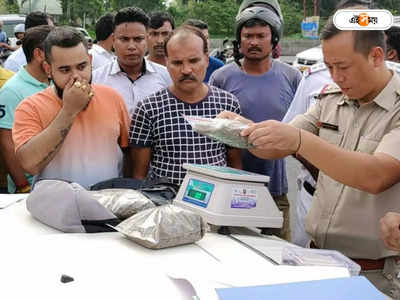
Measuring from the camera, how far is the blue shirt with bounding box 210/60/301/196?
10.2 ft

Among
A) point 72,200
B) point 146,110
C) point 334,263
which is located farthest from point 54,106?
point 334,263

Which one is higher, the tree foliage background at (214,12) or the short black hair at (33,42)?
the tree foliage background at (214,12)

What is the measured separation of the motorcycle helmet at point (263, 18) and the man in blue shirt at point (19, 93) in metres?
1.35

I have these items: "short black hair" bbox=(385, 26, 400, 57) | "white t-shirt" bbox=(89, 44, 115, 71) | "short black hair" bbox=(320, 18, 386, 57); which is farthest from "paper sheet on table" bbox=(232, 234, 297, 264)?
"white t-shirt" bbox=(89, 44, 115, 71)

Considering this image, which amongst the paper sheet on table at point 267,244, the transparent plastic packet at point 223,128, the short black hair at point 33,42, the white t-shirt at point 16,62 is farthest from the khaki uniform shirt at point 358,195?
the white t-shirt at point 16,62

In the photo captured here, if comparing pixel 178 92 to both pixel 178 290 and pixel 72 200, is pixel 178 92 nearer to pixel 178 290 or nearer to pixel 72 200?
pixel 72 200

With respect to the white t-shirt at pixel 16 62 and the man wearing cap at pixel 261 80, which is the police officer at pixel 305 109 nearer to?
the man wearing cap at pixel 261 80

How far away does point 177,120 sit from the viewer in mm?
2520

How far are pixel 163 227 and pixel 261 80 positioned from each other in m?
1.89

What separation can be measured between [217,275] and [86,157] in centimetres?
123

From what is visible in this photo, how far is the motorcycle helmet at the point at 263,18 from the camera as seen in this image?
10.6 feet

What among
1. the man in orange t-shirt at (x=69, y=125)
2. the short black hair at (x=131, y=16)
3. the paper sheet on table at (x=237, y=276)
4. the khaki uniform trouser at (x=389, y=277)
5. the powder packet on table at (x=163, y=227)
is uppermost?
the short black hair at (x=131, y=16)

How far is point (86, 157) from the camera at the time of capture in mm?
2354

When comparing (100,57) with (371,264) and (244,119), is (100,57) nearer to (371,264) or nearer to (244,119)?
(244,119)
